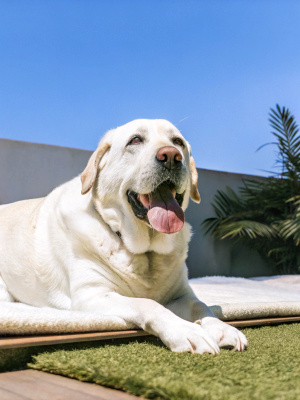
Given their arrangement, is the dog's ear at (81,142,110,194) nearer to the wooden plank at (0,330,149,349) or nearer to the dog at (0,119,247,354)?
the dog at (0,119,247,354)

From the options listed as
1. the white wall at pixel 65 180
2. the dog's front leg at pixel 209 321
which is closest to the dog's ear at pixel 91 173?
the dog's front leg at pixel 209 321

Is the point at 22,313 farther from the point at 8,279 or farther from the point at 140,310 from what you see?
the point at 8,279

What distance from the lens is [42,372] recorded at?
135cm

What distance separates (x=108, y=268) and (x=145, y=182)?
0.43 m

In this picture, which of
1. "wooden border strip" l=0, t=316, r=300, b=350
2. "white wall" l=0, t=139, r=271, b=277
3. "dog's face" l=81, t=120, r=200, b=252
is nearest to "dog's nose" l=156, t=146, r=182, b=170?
"dog's face" l=81, t=120, r=200, b=252

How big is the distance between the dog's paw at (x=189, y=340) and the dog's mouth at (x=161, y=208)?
1.62 ft

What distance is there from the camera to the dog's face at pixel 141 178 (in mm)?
1958

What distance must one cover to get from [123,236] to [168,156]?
0.42 meters

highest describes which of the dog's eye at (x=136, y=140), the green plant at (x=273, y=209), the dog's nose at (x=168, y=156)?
the dog's eye at (x=136, y=140)

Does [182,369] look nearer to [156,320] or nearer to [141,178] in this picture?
[156,320]

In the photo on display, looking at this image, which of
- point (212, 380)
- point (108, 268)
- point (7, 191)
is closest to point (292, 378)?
point (212, 380)

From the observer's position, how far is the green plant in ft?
19.9

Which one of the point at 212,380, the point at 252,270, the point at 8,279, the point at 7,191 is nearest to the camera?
the point at 212,380

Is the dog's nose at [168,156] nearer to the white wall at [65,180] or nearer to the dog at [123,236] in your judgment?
the dog at [123,236]
